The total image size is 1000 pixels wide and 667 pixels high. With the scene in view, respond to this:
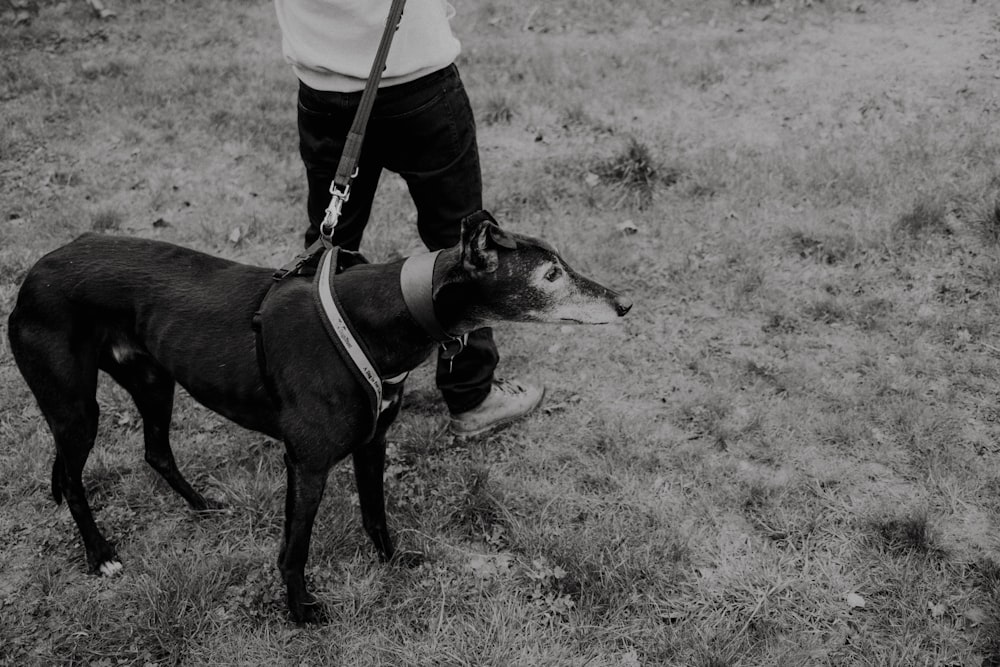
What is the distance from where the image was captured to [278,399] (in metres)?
2.93

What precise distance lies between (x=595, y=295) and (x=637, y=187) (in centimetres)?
322

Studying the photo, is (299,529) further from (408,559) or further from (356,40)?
(356,40)

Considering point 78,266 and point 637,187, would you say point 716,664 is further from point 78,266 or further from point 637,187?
point 637,187

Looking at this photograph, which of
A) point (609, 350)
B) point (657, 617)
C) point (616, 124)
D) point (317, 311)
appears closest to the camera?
point (317, 311)

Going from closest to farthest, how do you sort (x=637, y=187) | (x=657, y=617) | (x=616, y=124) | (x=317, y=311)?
(x=317, y=311)
(x=657, y=617)
(x=637, y=187)
(x=616, y=124)

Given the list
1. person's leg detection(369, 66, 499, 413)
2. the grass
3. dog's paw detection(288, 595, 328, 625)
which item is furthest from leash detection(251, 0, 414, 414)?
the grass

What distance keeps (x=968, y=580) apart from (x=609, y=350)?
2212 millimetres

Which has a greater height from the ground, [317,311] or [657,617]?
[317,311]

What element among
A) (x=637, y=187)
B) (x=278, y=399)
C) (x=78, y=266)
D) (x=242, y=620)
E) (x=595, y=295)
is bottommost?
(x=242, y=620)

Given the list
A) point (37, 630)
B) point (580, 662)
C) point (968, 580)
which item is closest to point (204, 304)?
point (37, 630)

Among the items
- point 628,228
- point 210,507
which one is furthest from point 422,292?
point 628,228

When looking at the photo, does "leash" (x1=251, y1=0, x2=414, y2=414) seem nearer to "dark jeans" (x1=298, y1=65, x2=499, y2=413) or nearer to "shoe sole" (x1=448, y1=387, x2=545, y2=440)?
"dark jeans" (x1=298, y1=65, x2=499, y2=413)

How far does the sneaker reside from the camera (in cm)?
413

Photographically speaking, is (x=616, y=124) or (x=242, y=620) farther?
(x=616, y=124)
